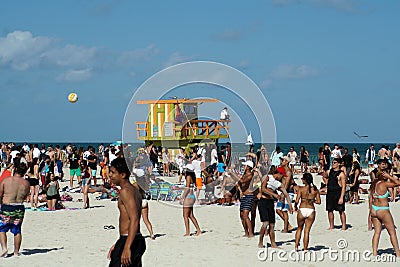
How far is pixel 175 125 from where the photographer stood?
25.5 metres

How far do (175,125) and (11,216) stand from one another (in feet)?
56.2

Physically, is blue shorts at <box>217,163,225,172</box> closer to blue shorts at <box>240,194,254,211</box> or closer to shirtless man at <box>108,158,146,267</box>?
blue shorts at <box>240,194,254,211</box>

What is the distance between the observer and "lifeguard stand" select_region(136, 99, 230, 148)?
80.1 ft

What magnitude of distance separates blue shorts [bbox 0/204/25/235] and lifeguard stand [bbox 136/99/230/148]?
1516cm

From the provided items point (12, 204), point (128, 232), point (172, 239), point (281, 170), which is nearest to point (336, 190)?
point (281, 170)

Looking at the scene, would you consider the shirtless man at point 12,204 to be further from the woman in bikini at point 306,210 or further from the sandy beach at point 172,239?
the woman in bikini at point 306,210

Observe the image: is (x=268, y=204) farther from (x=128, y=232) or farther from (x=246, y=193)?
(x=128, y=232)

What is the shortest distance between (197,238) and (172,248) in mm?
1023

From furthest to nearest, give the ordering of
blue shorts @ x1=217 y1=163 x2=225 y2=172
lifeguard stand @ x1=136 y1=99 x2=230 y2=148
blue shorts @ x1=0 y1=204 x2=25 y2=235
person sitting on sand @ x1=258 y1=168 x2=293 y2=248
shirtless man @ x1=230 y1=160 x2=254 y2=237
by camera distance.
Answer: lifeguard stand @ x1=136 y1=99 x2=230 y2=148, blue shorts @ x1=217 y1=163 x2=225 y2=172, shirtless man @ x1=230 y1=160 x2=254 y2=237, person sitting on sand @ x1=258 y1=168 x2=293 y2=248, blue shorts @ x1=0 y1=204 x2=25 y2=235

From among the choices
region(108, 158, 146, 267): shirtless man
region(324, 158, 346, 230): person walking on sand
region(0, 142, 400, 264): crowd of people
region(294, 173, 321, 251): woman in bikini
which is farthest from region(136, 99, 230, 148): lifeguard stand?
region(108, 158, 146, 267): shirtless man

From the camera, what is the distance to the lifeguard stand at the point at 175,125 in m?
24.4

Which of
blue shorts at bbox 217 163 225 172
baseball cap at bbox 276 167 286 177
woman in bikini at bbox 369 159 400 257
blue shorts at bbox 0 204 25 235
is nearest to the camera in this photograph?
woman in bikini at bbox 369 159 400 257

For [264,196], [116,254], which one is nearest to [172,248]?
[264,196]

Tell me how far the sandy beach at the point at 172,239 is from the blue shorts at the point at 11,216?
1.71 ft
